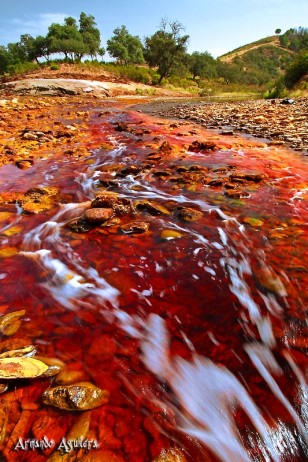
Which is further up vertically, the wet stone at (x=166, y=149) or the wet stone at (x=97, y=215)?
the wet stone at (x=166, y=149)

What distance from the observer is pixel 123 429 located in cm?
158

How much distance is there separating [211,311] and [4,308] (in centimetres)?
177

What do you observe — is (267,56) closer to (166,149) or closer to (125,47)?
(125,47)

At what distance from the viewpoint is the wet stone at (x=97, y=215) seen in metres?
3.65

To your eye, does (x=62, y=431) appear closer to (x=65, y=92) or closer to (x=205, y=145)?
(x=205, y=145)

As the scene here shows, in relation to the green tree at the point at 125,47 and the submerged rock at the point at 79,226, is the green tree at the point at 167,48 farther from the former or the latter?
the submerged rock at the point at 79,226

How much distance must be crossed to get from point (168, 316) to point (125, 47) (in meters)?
68.3

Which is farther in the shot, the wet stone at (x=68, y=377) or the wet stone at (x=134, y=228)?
the wet stone at (x=134, y=228)

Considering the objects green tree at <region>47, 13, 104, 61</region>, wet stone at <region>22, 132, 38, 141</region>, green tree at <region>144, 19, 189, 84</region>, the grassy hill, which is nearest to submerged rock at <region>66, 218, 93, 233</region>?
wet stone at <region>22, 132, 38, 141</region>

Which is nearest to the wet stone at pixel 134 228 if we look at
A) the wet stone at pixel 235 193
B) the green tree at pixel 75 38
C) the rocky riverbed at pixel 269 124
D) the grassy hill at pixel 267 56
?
the wet stone at pixel 235 193

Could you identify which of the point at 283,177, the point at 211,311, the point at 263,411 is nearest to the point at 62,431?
the point at 263,411

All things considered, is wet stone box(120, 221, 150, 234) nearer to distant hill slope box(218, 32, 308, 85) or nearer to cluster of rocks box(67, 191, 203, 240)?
cluster of rocks box(67, 191, 203, 240)
